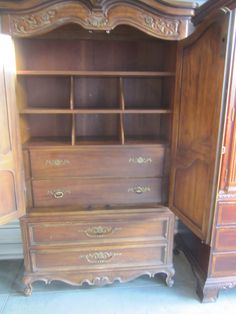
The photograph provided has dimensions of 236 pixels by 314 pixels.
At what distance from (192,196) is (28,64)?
4.53 ft

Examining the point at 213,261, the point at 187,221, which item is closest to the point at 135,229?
the point at 187,221

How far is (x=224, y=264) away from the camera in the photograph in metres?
1.62

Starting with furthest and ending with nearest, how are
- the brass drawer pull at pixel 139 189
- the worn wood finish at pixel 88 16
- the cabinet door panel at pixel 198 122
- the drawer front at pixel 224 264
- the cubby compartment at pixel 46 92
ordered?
the cubby compartment at pixel 46 92, the brass drawer pull at pixel 139 189, the drawer front at pixel 224 264, the worn wood finish at pixel 88 16, the cabinet door panel at pixel 198 122

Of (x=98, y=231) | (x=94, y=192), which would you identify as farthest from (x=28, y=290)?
(x=94, y=192)

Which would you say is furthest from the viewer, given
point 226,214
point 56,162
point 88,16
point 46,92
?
point 46,92

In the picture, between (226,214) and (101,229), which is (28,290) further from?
(226,214)

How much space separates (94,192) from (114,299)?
2.41ft

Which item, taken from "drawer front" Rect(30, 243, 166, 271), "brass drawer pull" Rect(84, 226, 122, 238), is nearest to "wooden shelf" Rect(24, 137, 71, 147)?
"brass drawer pull" Rect(84, 226, 122, 238)

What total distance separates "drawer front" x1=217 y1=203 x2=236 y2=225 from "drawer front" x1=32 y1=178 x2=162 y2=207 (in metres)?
0.40

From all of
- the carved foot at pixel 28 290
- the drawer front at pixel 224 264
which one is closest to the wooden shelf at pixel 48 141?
the carved foot at pixel 28 290

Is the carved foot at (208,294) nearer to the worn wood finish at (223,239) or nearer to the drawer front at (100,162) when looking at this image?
the worn wood finish at (223,239)

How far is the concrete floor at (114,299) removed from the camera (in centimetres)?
165

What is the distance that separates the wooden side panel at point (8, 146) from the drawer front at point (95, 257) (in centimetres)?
38

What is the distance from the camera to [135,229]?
1.70 m
